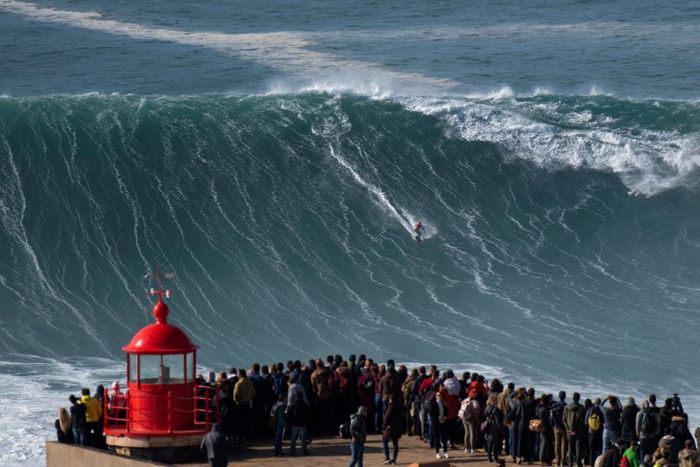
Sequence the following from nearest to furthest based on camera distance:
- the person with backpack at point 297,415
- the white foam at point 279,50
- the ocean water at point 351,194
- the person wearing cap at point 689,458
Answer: the person wearing cap at point 689,458
the person with backpack at point 297,415
the ocean water at point 351,194
the white foam at point 279,50

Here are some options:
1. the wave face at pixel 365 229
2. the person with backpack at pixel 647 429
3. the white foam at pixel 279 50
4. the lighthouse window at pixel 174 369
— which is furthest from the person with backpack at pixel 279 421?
the white foam at pixel 279 50

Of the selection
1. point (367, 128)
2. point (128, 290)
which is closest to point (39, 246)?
point (128, 290)

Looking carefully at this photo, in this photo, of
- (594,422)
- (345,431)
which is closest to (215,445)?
(345,431)

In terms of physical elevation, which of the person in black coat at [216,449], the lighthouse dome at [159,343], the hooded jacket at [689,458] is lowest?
the hooded jacket at [689,458]

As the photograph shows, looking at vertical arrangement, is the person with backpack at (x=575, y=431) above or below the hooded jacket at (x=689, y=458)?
above

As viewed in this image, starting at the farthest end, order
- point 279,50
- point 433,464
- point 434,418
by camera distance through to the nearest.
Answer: point 279,50 < point 434,418 < point 433,464

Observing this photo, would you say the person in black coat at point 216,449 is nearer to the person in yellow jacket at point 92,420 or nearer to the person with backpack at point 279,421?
the person with backpack at point 279,421

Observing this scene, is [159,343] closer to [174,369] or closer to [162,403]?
[174,369]
